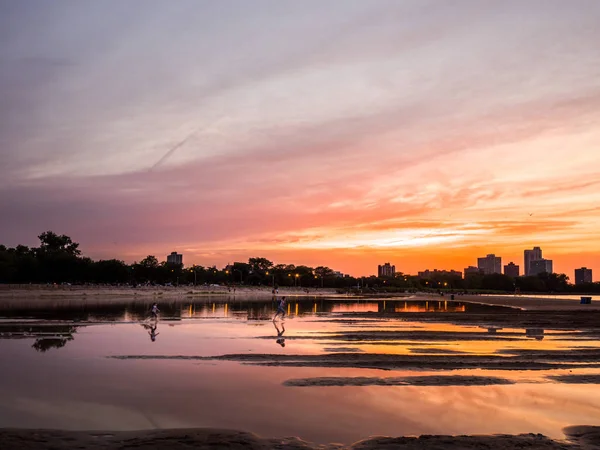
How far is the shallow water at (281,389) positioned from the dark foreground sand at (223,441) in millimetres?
650

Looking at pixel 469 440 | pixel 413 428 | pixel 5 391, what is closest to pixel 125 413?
pixel 5 391

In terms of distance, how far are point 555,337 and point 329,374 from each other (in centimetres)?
2038

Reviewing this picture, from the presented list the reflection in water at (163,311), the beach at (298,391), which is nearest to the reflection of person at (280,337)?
the beach at (298,391)

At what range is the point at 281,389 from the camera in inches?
664

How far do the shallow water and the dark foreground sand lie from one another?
0.65m

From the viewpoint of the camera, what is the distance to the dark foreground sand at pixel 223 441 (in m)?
10.8

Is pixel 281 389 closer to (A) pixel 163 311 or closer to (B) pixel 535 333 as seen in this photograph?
(B) pixel 535 333

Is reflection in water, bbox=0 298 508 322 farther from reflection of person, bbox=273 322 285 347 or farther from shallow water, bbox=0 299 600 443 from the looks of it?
shallow water, bbox=0 299 600 443

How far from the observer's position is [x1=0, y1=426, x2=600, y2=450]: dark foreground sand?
10828 millimetres

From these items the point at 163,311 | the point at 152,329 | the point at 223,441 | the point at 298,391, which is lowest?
the point at 163,311

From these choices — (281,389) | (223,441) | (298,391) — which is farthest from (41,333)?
(223,441)

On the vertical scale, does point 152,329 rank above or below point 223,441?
below

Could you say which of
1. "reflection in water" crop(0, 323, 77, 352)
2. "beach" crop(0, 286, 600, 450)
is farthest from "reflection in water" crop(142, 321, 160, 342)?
"reflection in water" crop(0, 323, 77, 352)

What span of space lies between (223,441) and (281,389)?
5.79 m
